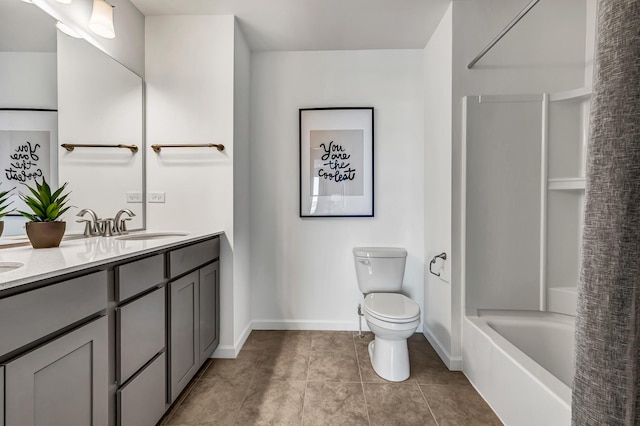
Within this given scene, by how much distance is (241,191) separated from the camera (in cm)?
226

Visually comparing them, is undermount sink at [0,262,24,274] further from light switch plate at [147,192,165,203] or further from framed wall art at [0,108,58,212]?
light switch plate at [147,192,165,203]

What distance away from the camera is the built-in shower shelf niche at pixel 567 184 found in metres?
1.76

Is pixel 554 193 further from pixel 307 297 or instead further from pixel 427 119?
pixel 307 297

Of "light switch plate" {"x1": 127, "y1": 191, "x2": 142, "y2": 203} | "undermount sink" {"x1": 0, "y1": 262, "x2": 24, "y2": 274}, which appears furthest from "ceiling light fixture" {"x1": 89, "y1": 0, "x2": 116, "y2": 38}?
"undermount sink" {"x1": 0, "y1": 262, "x2": 24, "y2": 274}

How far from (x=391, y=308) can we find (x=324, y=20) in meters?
2.11

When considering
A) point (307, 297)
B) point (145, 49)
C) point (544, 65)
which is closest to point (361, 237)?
point (307, 297)

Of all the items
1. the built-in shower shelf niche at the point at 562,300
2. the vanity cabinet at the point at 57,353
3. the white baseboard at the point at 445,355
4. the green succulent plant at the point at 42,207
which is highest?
the green succulent plant at the point at 42,207

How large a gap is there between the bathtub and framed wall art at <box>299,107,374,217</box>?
1.21 meters

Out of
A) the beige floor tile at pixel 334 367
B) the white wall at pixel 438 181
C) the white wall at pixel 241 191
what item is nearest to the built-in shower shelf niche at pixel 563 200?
the white wall at pixel 438 181

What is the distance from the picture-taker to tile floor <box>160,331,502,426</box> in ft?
4.76

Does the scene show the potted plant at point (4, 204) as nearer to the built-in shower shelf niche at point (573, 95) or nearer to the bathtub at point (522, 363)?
the bathtub at point (522, 363)

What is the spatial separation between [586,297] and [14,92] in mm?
2189

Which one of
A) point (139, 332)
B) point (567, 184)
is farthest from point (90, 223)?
point (567, 184)

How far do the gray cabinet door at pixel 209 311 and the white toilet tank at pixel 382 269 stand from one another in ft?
3.63
